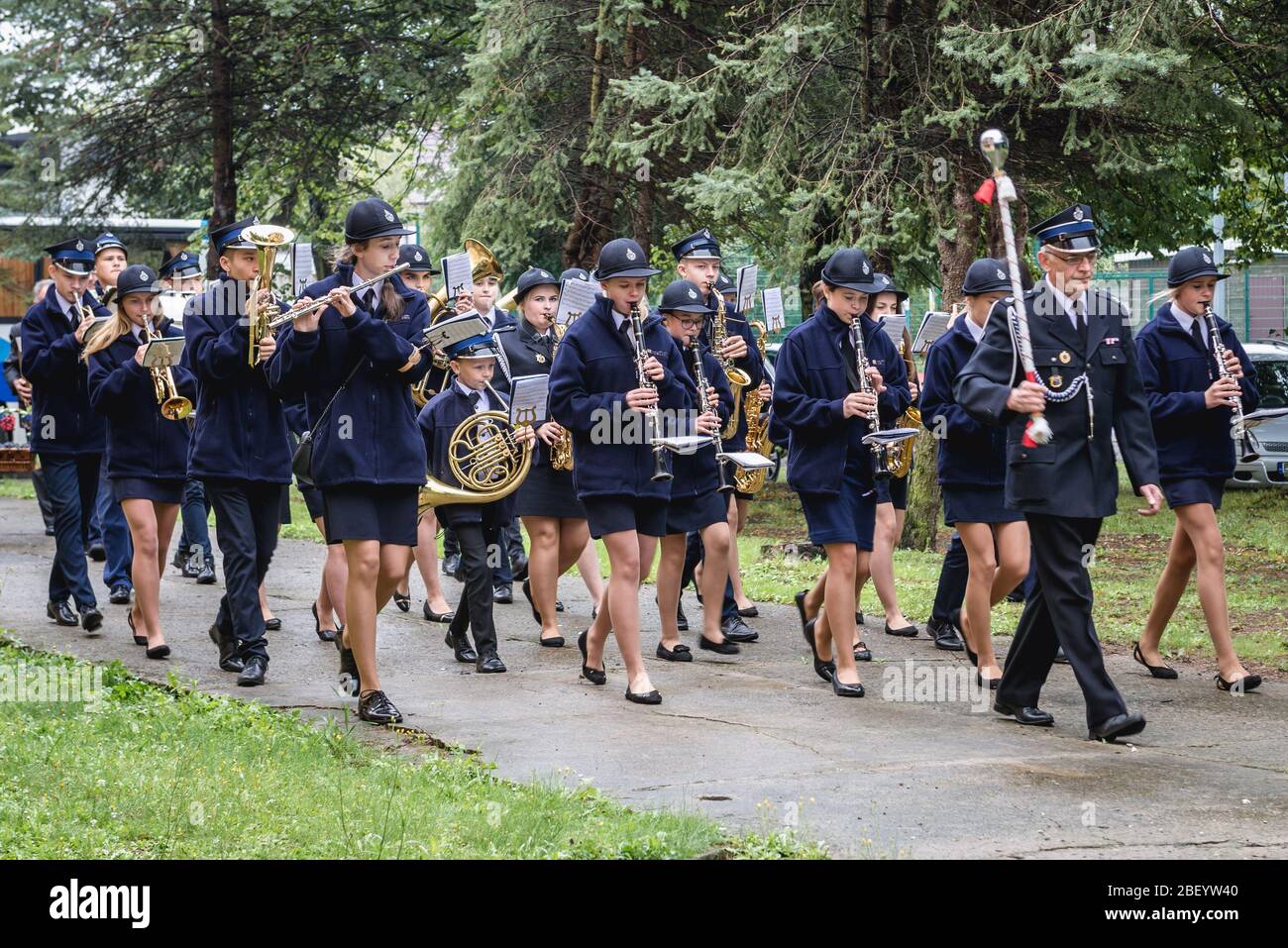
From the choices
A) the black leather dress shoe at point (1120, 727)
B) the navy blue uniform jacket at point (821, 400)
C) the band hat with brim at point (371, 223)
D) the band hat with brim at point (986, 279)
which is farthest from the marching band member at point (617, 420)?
the black leather dress shoe at point (1120, 727)

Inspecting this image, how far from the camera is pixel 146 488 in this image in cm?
953

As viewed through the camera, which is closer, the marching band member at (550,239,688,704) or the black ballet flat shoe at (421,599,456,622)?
the marching band member at (550,239,688,704)

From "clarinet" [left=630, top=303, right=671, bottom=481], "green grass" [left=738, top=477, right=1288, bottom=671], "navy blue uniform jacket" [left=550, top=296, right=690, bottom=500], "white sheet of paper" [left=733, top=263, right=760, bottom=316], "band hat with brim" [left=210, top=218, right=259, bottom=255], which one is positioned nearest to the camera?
"navy blue uniform jacket" [left=550, top=296, right=690, bottom=500]

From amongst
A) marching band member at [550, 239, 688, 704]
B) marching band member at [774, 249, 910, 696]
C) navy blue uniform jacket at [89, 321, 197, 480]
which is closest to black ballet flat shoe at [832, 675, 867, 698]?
marching band member at [774, 249, 910, 696]

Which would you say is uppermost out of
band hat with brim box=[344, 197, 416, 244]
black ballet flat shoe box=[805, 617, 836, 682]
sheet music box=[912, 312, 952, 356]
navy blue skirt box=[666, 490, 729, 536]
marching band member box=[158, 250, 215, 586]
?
band hat with brim box=[344, 197, 416, 244]

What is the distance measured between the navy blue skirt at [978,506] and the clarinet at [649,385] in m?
1.48

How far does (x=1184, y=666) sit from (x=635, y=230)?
1104 centimetres

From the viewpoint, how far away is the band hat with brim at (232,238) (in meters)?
8.44

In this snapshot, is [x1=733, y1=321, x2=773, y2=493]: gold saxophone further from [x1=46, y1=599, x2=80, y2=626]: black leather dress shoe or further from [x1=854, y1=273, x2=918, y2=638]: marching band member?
[x1=46, y1=599, x2=80, y2=626]: black leather dress shoe

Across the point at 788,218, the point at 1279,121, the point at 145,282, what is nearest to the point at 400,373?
the point at 145,282

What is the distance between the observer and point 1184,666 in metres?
9.30

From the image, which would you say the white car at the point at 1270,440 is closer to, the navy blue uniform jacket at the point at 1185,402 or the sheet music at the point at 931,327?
the sheet music at the point at 931,327

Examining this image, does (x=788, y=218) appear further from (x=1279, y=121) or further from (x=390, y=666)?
(x=390, y=666)

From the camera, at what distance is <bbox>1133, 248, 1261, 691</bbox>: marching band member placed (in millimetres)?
8445
